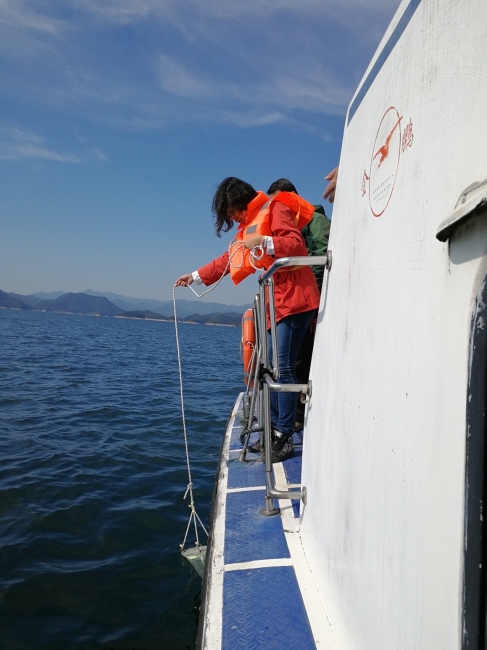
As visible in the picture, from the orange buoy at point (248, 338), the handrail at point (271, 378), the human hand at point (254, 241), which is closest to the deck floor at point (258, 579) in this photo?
the handrail at point (271, 378)

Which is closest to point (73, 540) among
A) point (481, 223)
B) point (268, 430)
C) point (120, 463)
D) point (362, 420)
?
point (120, 463)

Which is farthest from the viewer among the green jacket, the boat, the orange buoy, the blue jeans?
the orange buoy

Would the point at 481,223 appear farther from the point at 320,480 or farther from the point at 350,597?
the point at 320,480

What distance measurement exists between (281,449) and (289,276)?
1354 mm

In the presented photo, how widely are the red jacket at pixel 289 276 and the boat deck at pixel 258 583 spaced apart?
1216 mm

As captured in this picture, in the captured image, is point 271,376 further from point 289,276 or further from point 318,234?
point 318,234

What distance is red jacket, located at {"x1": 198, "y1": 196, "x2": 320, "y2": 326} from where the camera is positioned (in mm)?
2924

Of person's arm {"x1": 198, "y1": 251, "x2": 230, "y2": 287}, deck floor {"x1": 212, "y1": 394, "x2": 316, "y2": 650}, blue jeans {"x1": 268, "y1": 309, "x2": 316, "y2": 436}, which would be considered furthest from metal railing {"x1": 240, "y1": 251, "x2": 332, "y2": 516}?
person's arm {"x1": 198, "y1": 251, "x2": 230, "y2": 287}

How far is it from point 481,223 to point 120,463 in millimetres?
6147

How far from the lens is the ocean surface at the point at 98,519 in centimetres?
312

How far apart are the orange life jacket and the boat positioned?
0.91 m

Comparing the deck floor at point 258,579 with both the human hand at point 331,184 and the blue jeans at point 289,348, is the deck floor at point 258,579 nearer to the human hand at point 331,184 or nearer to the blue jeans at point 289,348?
the blue jeans at point 289,348

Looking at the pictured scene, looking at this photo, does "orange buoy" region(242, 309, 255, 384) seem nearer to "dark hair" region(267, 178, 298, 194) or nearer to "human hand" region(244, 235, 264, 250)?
"dark hair" region(267, 178, 298, 194)

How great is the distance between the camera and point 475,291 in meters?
0.88
